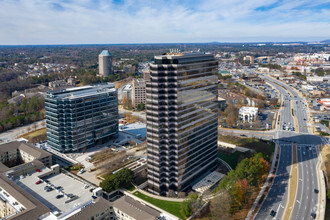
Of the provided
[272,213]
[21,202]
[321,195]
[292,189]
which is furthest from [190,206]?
[321,195]

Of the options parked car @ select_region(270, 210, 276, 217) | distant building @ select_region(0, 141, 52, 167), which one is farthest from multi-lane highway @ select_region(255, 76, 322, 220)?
distant building @ select_region(0, 141, 52, 167)

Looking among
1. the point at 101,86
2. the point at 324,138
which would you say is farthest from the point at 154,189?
the point at 324,138

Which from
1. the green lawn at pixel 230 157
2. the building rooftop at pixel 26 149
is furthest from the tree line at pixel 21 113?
the green lawn at pixel 230 157

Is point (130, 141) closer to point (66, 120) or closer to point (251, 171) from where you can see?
point (66, 120)

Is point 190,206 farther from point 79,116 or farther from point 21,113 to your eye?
point 21,113

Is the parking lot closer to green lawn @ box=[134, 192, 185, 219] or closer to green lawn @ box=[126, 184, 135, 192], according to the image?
green lawn @ box=[126, 184, 135, 192]

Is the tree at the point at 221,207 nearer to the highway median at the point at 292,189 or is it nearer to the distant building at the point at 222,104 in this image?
the highway median at the point at 292,189
